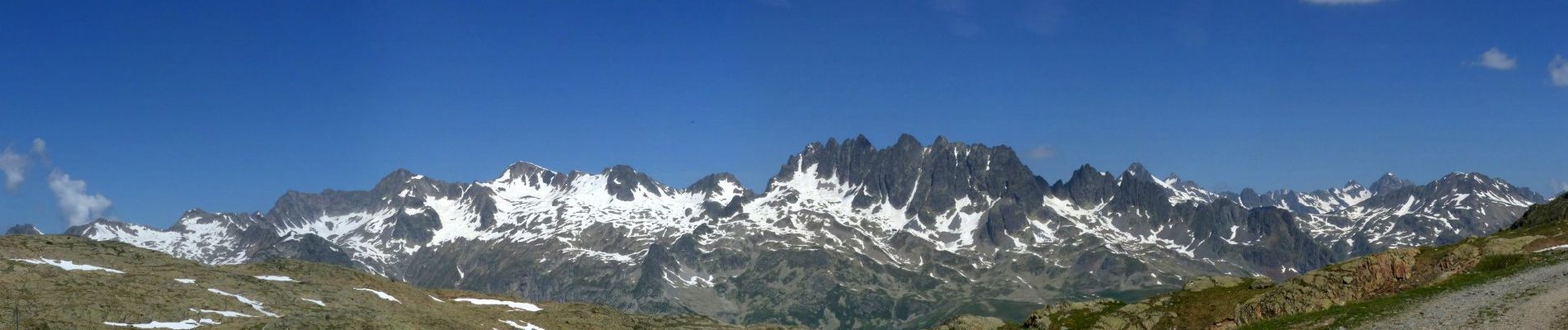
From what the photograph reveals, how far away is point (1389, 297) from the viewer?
2771 inches

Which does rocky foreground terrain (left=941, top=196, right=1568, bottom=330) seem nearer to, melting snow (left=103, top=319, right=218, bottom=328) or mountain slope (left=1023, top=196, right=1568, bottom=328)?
mountain slope (left=1023, top=196, right=1568, bottom=328)

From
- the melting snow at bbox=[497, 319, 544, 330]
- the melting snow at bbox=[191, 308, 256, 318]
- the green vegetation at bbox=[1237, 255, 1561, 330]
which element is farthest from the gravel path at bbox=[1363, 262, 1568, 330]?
the melting snow at bbox=[191, 308, 256, 318]

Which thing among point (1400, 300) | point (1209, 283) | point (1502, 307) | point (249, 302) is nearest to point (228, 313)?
point (249, 302)

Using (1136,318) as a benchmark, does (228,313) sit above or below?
above

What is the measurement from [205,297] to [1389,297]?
325 ft

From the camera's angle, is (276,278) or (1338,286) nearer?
(1338,286)

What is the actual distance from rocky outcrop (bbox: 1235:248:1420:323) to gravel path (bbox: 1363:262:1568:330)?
32.3ft

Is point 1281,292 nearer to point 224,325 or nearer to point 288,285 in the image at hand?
point 224,325

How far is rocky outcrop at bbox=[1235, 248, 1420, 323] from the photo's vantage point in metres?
77.9

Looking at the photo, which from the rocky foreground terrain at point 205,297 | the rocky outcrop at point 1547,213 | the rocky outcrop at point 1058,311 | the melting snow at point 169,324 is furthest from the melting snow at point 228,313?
the rocky outcrop at point 1547,213

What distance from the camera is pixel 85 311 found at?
299ft

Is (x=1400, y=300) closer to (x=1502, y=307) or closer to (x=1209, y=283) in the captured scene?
(x=1502, y=307)

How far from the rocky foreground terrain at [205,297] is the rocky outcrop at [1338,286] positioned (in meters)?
68.9

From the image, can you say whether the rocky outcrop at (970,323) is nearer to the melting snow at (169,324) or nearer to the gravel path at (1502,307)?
the gravel path at (1502,307)
